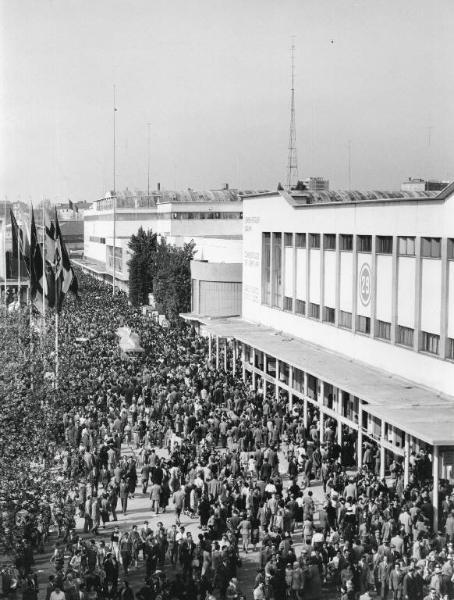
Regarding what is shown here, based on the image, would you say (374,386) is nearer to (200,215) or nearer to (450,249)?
(450,249)

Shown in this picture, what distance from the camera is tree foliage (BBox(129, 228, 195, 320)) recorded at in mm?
65312

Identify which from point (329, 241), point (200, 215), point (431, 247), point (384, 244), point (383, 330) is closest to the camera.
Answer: point (431, 247)

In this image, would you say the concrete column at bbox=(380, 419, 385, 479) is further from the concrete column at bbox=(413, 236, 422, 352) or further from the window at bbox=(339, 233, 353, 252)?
the window at bbox=(339, 233, 353, 252)

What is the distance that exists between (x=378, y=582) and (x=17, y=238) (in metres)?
41.0

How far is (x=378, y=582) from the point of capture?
709 inches

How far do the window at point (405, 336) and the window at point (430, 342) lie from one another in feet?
2.72

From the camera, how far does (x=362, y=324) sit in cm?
3472

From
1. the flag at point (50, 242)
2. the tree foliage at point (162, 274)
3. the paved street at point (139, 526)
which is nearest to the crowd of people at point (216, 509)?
the paved street at point (139, 526)

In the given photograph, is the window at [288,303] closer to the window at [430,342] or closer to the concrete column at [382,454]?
the window at [430,342]

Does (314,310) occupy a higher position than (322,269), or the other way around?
(322,269)

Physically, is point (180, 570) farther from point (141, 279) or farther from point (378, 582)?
point (141, 279)

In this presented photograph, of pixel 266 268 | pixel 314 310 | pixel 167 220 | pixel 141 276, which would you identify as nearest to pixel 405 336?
pixel 314 310

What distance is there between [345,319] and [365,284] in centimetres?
274

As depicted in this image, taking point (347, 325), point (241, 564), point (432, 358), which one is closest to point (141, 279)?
point (347, 325)
